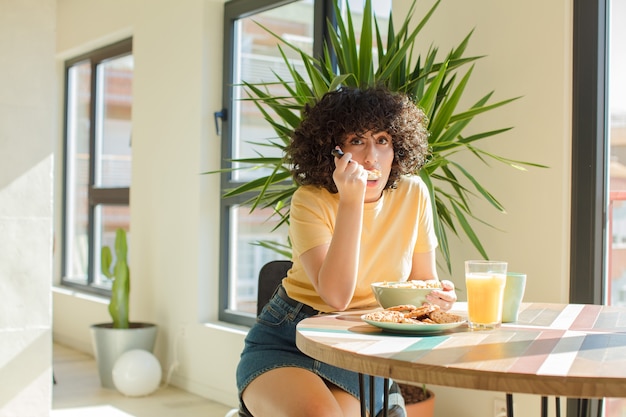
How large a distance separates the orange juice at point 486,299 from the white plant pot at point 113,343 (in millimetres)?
3175

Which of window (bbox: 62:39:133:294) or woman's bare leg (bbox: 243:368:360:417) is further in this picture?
window (bbox: 62:39:133:294)

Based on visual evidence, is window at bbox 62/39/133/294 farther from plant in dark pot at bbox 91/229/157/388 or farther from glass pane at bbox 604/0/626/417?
glass pane at bbox 604/0/626/417

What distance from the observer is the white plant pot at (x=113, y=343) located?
166 inches

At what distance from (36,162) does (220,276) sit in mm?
1223

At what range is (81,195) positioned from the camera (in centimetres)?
602

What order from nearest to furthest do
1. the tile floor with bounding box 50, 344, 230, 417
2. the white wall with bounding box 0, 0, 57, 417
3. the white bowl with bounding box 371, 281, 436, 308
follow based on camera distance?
1. the white bowl with bounding box 371, 281, 436, 308
2. the white wall with bounding box 0, 0, 57, 417
3. the tile floor with bounding box 50, 344, 230, 417

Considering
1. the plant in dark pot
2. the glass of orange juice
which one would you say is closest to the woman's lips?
the glass of orange juice

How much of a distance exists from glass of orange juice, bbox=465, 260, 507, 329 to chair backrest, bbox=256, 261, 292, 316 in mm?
894

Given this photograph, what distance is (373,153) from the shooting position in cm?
180

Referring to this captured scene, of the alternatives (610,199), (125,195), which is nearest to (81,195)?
(125,195)

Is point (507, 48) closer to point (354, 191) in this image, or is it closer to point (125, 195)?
point (354, 191)

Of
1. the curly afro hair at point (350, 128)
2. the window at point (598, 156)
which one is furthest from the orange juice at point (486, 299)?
the window at point (598, 156)

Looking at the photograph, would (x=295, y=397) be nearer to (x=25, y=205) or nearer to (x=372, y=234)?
(x=372, y=234)

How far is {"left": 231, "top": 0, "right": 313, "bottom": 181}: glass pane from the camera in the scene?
146 inches
